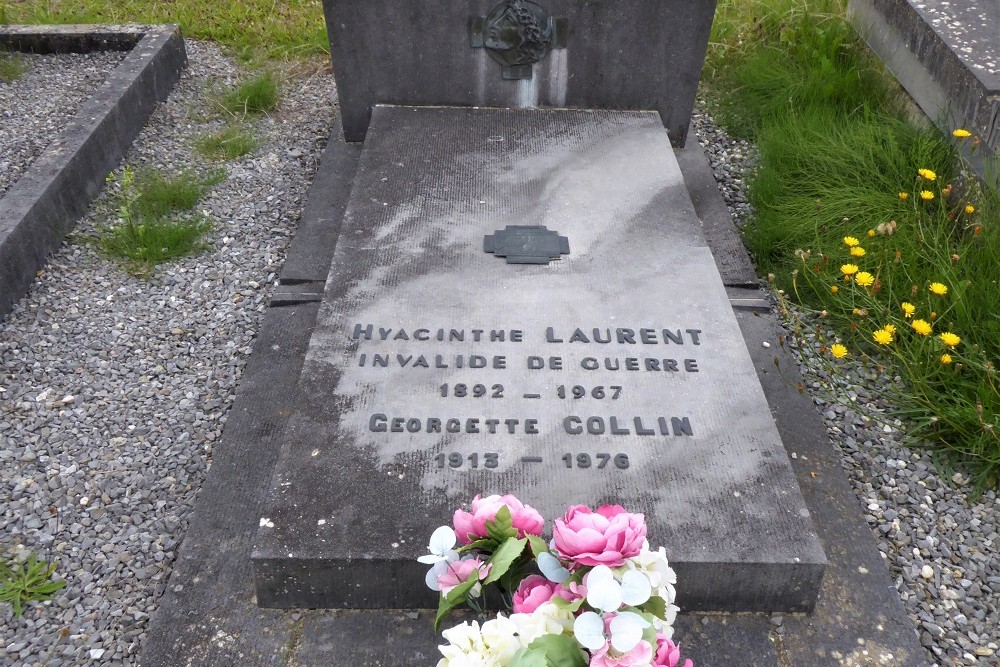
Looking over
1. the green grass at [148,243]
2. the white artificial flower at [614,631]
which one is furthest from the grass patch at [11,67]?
the white artificial flower at [614,631]

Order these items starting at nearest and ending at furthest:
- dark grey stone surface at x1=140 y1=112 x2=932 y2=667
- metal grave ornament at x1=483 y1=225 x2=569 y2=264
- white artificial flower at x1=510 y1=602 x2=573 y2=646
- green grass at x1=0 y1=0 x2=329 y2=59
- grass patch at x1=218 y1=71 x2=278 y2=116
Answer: white artificial flower at x1=510 y1=602 x2=573 y2=646 < dark grey stone surface at x1=140 y1=112 x2=932 y2=667 < metal grave ornament at x1=483 y1=225 x2=569 y2=264 < grass patch at x1=218 y1=71 x2=278 y2=116 < green grass at x1=0 y1=0 x2=329 y2=59

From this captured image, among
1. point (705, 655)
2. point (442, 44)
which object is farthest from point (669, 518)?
point (442, 44)

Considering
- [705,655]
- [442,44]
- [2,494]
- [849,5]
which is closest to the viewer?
[705,655]

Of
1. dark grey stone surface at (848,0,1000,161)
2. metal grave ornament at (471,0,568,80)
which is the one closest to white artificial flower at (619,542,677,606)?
metal grave ornament at (471,0,568,80)

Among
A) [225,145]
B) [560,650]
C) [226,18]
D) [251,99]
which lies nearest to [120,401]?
[225,145]

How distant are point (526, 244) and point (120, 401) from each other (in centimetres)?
157

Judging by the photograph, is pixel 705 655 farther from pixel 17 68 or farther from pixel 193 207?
pixel 17 68

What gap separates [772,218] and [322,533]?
2606mm

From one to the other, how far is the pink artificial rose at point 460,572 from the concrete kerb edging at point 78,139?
2673 millimetres

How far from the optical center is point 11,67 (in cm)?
495

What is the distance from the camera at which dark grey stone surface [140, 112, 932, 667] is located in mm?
2027

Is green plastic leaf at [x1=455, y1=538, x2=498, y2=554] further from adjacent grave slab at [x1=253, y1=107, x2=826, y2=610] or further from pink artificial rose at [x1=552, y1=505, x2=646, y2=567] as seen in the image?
adjacent grave slab at [x1=253, y1=107, x2=826, y2=610]

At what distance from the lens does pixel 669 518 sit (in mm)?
2086

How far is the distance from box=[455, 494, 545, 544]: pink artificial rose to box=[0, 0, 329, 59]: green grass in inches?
182
